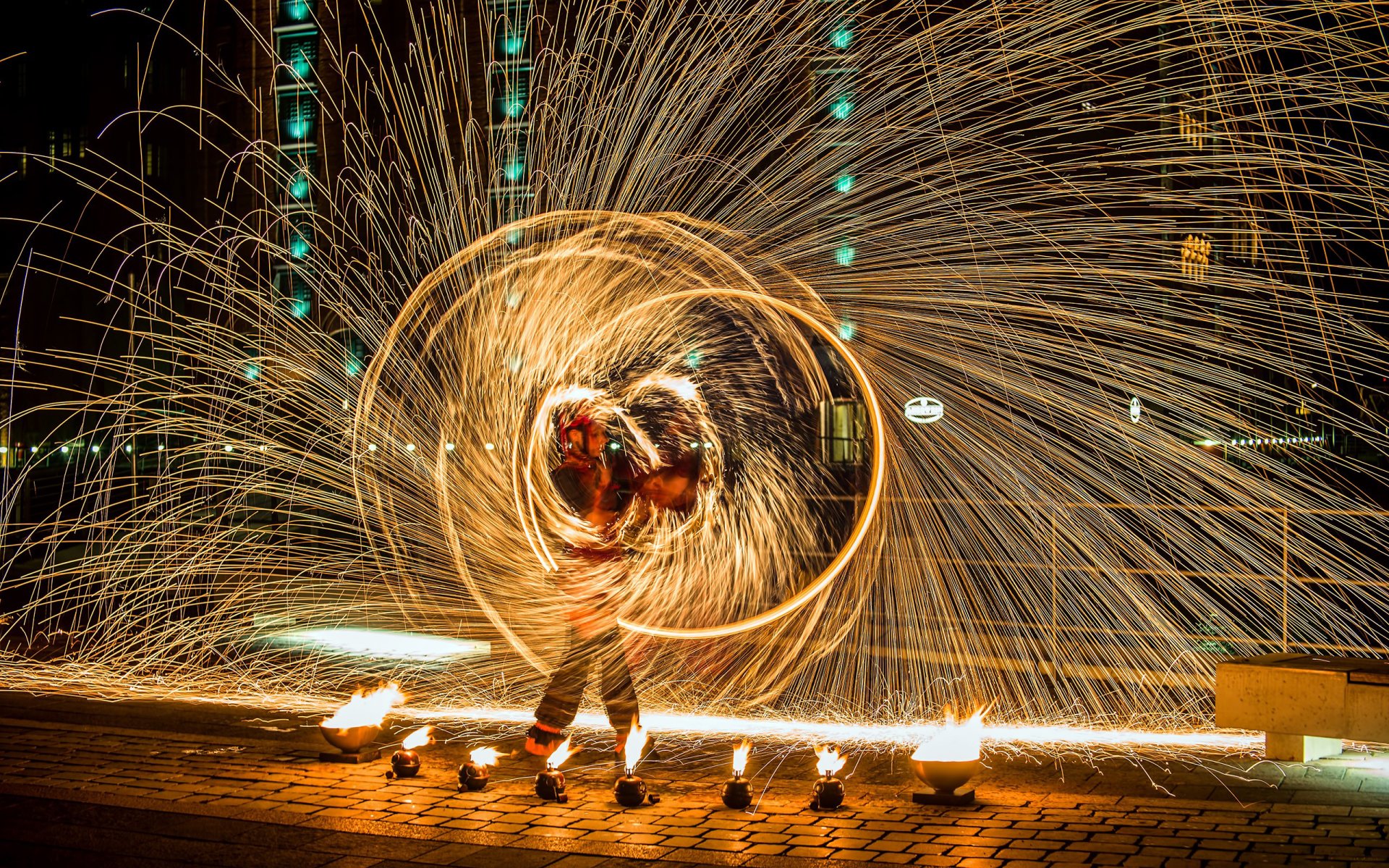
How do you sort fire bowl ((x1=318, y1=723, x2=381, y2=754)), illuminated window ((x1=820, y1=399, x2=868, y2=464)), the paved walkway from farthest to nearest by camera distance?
illuminated window ((x1=820, y1=399, x2=868, y2=464)) < fire bowl ((x1=318, y1=723, x2=381, y2=754)) < the paved walkway

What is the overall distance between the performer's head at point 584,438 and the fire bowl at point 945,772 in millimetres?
2321

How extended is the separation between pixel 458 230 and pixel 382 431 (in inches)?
263

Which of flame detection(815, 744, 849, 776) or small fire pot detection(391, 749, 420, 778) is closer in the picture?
flame detection(815, 744, 849, 776)

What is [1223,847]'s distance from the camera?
487cm

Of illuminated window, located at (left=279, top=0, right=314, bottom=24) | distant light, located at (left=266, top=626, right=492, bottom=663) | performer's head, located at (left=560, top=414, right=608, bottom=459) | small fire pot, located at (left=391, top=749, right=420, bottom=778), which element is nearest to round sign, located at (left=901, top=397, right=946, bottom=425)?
distant light, located at (left=266, top=626, right=492, bottom=663)

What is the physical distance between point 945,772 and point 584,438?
8.27 ft

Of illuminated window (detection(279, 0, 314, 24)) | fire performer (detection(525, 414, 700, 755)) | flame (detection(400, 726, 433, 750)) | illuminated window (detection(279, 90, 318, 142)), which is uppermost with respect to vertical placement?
illuminated window (detection(279, 0, 314, 24))

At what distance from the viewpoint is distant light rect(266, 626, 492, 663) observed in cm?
1051

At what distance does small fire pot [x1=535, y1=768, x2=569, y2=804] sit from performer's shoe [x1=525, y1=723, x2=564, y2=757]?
69cm

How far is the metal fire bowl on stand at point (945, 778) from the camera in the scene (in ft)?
18.0

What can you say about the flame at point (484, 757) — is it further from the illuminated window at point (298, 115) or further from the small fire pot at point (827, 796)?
the illuminated window at point (298, 115)

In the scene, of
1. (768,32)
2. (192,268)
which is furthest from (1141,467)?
(192,268)

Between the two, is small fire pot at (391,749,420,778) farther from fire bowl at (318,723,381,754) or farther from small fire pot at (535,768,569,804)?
small fire pot at (535,768,569,804)

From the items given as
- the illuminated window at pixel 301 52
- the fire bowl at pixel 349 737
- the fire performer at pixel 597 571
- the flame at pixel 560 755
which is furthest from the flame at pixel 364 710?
the illuminated window at pixel 301 52
